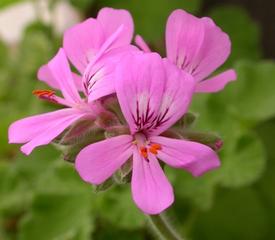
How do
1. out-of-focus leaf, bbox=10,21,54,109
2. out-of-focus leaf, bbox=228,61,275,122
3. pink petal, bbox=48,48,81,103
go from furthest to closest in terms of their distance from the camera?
out-of-focus leaf, bbox=10,21,54,109 → out-of-focus leaf, bbox=228,61,275,122 → pink petal, bbox=48,48,81,103

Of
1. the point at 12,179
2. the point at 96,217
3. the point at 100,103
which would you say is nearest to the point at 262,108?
the point at 96,217

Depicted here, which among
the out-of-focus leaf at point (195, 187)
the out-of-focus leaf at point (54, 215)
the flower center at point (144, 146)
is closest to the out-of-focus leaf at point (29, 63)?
the out-of-focus leaf at point (54, 215)

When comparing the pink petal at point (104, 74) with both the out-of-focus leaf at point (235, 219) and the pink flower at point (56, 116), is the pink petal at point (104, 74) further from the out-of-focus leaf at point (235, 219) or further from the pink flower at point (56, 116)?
the out-of-focus leaf at point (235, 219)

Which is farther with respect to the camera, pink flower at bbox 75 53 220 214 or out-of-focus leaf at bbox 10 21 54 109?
out-of-focus leaf at bbox 10 21 54 109

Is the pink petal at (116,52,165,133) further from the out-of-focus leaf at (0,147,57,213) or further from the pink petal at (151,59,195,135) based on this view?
the out-of-focus leaf at (0,147,57,213)

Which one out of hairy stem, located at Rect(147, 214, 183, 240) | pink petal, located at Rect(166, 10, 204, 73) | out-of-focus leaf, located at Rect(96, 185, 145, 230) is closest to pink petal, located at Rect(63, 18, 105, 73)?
pink petal, located at Rect(166, 10, 204, 73)
